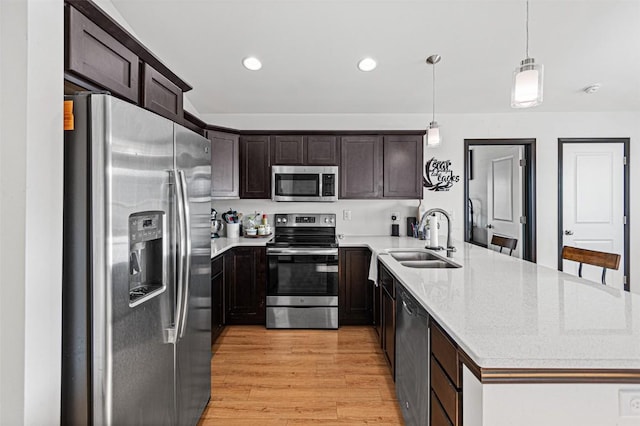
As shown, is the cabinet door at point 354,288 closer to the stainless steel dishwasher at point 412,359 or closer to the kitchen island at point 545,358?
the stainless steel dishwasher at point 412,359

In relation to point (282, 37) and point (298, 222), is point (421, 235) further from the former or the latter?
point (282, 37)

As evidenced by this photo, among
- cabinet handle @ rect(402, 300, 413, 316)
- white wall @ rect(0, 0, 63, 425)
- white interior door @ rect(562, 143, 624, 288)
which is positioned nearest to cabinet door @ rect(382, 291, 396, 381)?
cabinet handle @ rect(402, 300, 413, 316)

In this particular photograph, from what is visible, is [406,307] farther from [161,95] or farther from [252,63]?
[252,63]

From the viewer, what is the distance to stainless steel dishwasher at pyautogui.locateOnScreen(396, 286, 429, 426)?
157cm

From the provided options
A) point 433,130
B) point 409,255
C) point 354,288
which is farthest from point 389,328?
point 433,130

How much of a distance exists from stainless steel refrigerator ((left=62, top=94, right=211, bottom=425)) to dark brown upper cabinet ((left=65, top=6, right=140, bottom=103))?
31 centimetres

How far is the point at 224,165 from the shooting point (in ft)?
12.7

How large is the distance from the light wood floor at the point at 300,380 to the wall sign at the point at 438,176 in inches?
78.2

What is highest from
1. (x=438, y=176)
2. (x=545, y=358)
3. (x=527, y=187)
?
(x=438, y=176)

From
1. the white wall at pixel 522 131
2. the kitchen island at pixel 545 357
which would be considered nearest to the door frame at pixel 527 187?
the white wall at pixel 522 131

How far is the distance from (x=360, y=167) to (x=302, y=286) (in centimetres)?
152

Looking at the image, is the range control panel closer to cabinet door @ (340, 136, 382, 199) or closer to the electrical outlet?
cabinet door @ (340, 136, 382, 199)

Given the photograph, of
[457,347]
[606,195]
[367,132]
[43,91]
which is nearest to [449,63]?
[367,132]

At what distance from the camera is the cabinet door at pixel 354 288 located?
12.1 ft
